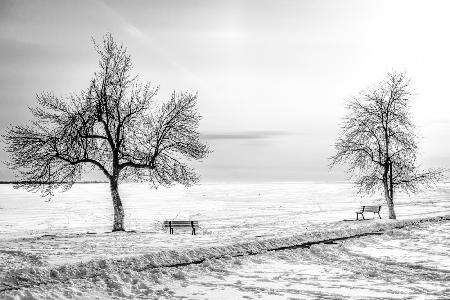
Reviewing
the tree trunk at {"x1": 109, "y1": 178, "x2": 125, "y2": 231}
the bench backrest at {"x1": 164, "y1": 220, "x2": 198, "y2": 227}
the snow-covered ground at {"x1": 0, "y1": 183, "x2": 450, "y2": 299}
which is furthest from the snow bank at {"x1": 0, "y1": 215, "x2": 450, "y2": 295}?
the tree trunk at {"x1": 109, "y1": 178, "x2": 125, "y2": 231}

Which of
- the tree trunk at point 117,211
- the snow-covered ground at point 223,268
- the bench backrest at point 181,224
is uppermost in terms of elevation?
the tree trunk at point 117,211

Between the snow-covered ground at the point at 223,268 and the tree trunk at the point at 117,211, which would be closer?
the snow-covered ground at the point at 223,268

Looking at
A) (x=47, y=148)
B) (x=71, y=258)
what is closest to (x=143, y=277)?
(x=71, y=258)

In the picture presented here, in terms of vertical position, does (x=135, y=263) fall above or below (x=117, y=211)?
below

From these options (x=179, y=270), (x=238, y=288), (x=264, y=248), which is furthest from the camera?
(x=264, y=248)

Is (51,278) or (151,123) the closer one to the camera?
(51,278)

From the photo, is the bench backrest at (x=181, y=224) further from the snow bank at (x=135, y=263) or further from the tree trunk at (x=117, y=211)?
the snow bank at (x=135, y=263)

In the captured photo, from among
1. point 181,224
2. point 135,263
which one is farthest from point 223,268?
point 181,224

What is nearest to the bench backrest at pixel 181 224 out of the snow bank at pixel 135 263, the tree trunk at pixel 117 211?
the tree trunk at pixel 117 211

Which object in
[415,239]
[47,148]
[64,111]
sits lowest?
[415,239]

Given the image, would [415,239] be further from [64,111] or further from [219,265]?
[64,111]

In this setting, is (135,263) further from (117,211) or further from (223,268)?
(117,211)

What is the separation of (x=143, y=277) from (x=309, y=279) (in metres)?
3.92

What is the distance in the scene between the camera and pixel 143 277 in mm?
10031
